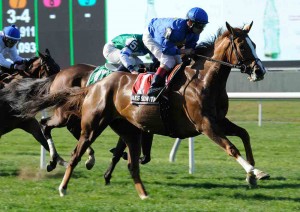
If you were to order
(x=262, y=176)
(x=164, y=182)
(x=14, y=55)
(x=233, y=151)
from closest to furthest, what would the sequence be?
(x=262, y=176) < (x=233, y=151) < (x=164, y=182) < (x=14, y=55)

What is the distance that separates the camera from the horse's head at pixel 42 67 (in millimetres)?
10133

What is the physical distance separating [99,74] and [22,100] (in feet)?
3.70

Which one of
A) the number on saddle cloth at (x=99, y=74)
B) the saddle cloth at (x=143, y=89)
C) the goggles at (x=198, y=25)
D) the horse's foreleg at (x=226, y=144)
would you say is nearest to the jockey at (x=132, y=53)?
the number on saddle cloth at (x=99, y=74)

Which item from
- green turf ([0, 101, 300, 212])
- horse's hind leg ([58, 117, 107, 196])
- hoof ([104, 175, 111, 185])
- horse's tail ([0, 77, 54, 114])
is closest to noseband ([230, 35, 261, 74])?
green turf ([0, 101, 300, 212])

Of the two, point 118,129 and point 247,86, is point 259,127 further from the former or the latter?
point 118,129

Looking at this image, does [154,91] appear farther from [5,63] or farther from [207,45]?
[5,63]

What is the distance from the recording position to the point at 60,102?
8227 millimetres

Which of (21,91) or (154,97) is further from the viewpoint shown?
(21,91)

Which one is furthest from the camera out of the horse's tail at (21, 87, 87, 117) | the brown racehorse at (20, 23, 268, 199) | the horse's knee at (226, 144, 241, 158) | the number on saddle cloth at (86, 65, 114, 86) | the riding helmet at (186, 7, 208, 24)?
the number on saddle cloth at (86, 65, 114, 86)

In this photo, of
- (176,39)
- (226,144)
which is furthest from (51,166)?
(226,144)

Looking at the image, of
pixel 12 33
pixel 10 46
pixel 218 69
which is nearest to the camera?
pixel 218 69

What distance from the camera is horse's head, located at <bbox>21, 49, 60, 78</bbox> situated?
10.1 m

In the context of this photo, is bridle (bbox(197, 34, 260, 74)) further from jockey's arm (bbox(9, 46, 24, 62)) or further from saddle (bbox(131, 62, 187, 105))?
jockey's arm (bbox(9, 46, 24, 62))

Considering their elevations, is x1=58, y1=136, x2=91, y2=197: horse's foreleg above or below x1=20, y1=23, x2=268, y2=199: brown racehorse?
below
